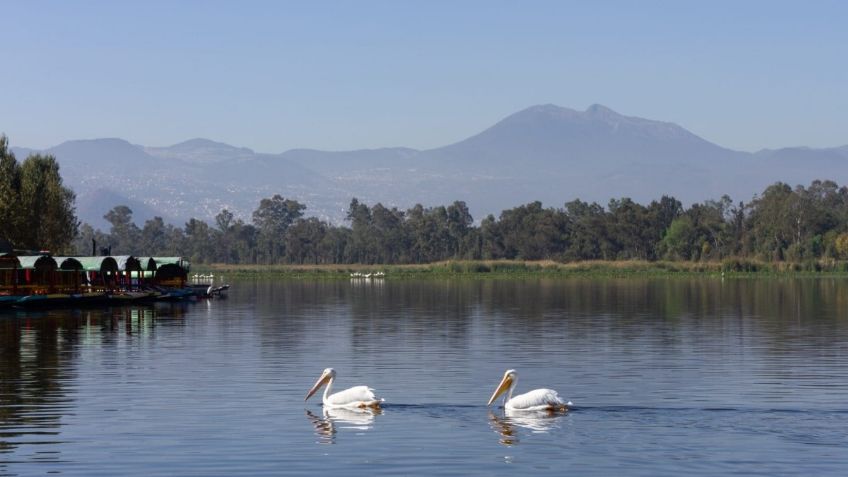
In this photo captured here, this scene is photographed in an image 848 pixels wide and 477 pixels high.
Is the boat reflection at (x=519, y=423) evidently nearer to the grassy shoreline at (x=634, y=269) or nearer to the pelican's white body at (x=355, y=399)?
the pelican's white body at (x=355, y=399)

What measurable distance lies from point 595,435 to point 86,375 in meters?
18.4

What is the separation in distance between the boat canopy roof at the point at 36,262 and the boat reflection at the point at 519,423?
67540 mm

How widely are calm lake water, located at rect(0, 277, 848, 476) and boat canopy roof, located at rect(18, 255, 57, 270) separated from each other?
25.8 meters

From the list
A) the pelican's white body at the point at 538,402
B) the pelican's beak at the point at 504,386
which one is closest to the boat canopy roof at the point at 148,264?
the pelican's beak at the point at 504,386

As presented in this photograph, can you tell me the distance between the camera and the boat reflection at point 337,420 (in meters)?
27.4

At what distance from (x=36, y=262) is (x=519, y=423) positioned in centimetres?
6943

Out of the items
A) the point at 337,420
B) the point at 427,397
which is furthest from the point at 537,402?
the point at 427,397

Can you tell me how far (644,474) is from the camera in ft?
75.0

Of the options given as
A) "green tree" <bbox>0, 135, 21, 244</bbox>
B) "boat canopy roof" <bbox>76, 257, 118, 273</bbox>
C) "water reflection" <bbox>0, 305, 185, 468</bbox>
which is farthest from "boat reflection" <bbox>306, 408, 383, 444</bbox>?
"green tree" <bbox>0, 135, 21, 244</bbox>

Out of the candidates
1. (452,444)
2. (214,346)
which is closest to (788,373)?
(452,444)

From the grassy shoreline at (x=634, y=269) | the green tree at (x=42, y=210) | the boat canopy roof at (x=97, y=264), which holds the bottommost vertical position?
the grassy shoreline at (x=634, y=269)

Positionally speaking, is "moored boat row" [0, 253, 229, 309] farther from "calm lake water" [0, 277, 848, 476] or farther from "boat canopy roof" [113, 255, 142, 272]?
"calm lake water" [0, 277, 848, 476]

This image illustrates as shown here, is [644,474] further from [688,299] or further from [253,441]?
[688,299]

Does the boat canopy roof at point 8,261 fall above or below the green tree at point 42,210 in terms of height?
below
